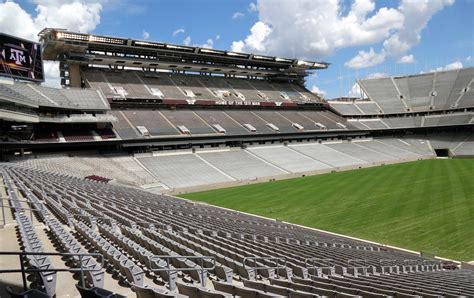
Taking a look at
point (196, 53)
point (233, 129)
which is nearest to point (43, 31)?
point (196, 53)

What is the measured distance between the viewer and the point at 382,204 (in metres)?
27.5

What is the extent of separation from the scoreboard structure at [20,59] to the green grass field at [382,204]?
68.0 ft

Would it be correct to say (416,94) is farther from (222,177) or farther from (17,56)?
(17,56)

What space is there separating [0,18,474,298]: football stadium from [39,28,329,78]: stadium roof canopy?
0.89 feet

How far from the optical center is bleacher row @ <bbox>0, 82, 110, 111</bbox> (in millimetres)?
38197

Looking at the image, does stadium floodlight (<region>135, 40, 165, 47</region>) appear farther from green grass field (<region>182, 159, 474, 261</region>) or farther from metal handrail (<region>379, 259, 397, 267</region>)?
metal handrail (<region>379, 259, 397, 267</region>)

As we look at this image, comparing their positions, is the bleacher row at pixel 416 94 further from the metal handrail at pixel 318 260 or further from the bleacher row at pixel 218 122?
the metal handrail at pixel 318 260

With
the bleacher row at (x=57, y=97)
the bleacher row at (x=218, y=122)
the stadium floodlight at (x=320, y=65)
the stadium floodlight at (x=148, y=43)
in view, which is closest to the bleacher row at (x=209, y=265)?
the bleacher row at (x=57, y=97)

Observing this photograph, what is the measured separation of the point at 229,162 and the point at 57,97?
22.4 m

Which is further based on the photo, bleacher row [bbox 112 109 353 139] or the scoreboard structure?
bleacher row [bbox 112 109 353 139]

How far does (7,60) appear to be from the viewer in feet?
118

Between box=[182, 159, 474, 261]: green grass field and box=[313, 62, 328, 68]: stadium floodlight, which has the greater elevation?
box=[313, 62, 328, 68]: stadium floodlight

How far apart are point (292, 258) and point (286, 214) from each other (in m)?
16.6

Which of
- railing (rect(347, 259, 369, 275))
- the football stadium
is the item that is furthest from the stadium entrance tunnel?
railing (rect(347, 259, 369, 275))
